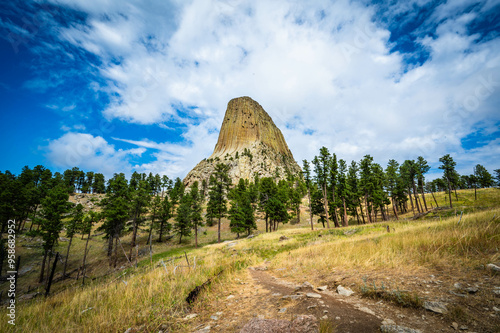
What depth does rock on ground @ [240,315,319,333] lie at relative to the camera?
122 inches

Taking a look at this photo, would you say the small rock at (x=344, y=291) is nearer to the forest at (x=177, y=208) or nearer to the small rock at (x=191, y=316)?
the small rock at (x=191, y=316)

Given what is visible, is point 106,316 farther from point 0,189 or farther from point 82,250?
point 0,189

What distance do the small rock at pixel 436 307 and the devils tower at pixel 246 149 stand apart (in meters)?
108

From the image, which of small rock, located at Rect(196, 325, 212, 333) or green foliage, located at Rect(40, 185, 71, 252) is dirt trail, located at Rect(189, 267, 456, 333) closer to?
small rock, located at Rect(196, 325, 212, 333)

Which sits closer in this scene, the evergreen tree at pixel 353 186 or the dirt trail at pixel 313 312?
the dirt trail at pixel 313 312

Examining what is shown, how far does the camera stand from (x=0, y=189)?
1465 inches

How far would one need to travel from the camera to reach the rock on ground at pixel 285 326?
122 inches

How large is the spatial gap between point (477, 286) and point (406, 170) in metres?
55.5

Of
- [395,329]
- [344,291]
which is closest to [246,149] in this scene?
[344,291]

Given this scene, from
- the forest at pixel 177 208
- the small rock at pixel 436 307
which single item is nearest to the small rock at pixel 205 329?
the small rock at pixel 436 307

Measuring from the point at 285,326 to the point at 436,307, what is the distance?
2.69 meters

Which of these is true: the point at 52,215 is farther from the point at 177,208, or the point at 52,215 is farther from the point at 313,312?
the point at 313,312

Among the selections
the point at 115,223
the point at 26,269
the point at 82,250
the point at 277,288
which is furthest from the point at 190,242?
the point at 277,288

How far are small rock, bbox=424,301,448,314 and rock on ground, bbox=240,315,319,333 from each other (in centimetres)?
202
